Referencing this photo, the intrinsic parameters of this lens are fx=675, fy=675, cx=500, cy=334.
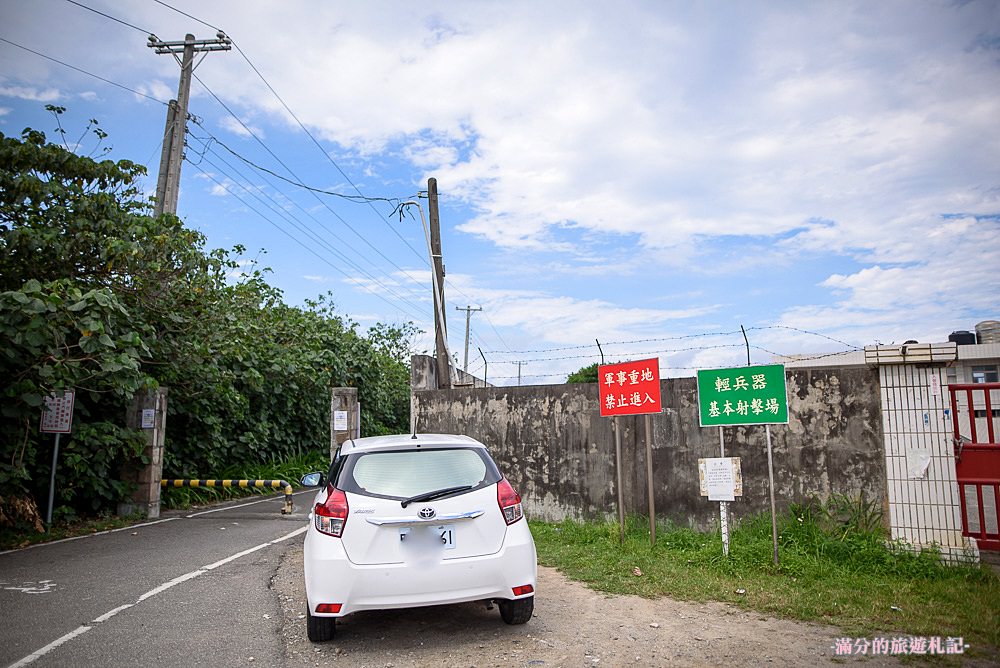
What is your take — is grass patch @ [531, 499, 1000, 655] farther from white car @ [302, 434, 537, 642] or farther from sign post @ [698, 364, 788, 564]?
white car @ [302, 434, 537, 642]

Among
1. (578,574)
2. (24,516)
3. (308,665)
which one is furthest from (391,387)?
(308,665)

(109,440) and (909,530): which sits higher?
(109,440)

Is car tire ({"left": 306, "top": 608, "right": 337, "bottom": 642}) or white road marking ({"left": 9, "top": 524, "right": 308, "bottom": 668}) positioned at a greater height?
car tire ({"left": 306, "top": 608, "right": 337, "bottom": 642})

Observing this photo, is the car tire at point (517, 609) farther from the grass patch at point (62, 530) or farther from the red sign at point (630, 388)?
the grass patch at point (62, 530)

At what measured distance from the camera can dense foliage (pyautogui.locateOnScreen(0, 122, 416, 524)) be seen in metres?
8.80

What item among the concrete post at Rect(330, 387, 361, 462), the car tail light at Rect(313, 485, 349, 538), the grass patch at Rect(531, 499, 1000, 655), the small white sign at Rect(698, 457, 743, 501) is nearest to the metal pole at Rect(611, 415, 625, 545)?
the grass patch at Rect(531, 499, 1000, 655)

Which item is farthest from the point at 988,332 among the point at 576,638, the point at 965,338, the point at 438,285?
the point at 576,638

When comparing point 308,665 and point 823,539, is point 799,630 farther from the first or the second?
point 308,665

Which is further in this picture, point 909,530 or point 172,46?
point 172,46

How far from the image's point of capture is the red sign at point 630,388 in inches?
314

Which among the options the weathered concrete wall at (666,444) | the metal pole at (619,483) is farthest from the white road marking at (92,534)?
the metal pole at (619,483)

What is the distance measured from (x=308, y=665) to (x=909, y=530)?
19.9 feet

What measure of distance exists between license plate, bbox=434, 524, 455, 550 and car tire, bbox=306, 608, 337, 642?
104 cm

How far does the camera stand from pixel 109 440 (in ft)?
37.0
